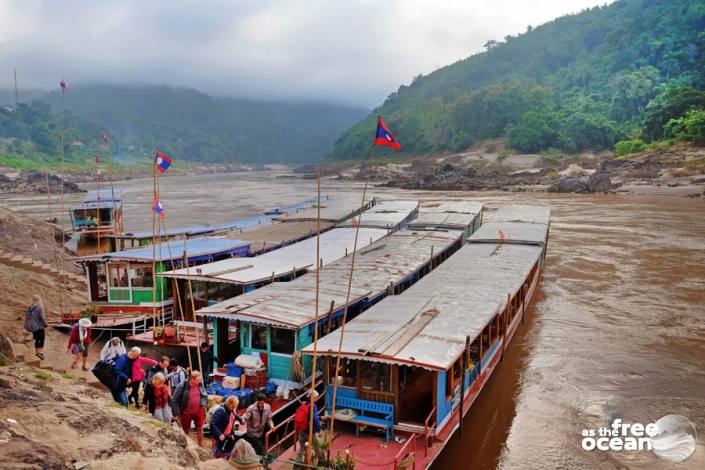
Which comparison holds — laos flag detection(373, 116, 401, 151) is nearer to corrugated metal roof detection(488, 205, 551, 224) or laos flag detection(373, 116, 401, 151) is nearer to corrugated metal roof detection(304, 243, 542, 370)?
corrugated metal roof detection(304, 243, 542, 370)

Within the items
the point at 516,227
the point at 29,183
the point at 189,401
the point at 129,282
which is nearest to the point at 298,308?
the point at 189,401

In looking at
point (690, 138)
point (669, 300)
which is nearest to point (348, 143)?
point (690, 138)

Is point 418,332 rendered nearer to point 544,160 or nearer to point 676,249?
point 676,249

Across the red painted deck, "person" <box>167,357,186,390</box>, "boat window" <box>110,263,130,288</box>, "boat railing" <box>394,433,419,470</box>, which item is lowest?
the red painted deck

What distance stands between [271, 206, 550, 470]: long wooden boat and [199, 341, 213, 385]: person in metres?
2.90

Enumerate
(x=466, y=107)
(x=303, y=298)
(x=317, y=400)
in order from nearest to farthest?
(x=317, y=400) → (x=303, y=298) → (x=466, y=107)

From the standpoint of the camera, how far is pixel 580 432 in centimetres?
1100

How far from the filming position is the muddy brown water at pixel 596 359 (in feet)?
34.6

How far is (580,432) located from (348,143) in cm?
14270

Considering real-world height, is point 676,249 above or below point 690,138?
below

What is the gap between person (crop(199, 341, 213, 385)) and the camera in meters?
11.1

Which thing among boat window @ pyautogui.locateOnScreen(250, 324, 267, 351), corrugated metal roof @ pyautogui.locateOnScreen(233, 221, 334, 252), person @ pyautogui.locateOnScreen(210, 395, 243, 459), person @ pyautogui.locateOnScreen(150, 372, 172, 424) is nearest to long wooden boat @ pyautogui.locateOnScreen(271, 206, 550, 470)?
person @ pyautogui.locateOnScreen(210, 395, 243, 459)

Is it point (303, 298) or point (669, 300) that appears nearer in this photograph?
point (303, 298)

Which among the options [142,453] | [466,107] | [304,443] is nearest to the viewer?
[142,453]
